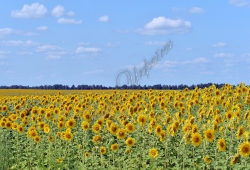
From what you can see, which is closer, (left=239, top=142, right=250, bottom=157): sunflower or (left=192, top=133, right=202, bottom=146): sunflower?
(left=239, top=142, right=250, bottom=157): sunflower

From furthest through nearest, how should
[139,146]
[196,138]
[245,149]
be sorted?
[139,146] → [196,138] → [245,149]

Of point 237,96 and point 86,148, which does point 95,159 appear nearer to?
point 86,148

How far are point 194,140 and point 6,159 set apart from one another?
438 cm

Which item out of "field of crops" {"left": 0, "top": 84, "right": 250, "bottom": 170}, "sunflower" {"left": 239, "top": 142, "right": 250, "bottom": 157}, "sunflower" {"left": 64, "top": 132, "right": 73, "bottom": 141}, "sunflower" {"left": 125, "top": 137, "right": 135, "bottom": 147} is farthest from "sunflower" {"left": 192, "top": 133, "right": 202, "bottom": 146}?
"sunflower" {"left": 64, "top": 132, "right": 73, "bottom": 141}

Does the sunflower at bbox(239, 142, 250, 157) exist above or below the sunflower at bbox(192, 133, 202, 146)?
below

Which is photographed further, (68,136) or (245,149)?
(68,136)

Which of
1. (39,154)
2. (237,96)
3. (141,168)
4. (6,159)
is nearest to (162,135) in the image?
(141,168)

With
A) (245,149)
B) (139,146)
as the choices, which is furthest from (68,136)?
(245,149)

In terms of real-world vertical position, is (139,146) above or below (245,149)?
below

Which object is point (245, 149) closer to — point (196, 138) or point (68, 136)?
point (196, 138)

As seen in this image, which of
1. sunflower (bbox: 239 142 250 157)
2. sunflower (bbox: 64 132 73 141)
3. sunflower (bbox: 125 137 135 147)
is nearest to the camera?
sunflower (bbox: 239 142 250 157)

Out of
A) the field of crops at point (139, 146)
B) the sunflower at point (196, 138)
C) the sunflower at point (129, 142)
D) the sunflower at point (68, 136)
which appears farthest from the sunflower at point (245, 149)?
the sunflower at point (68, 136)

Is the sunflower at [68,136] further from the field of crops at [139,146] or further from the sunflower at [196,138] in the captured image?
the sunflower at [196,138]

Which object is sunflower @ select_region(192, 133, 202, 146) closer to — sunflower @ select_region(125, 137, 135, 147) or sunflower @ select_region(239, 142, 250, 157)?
sunflower @ select_region(239, 142, 250, 157)
